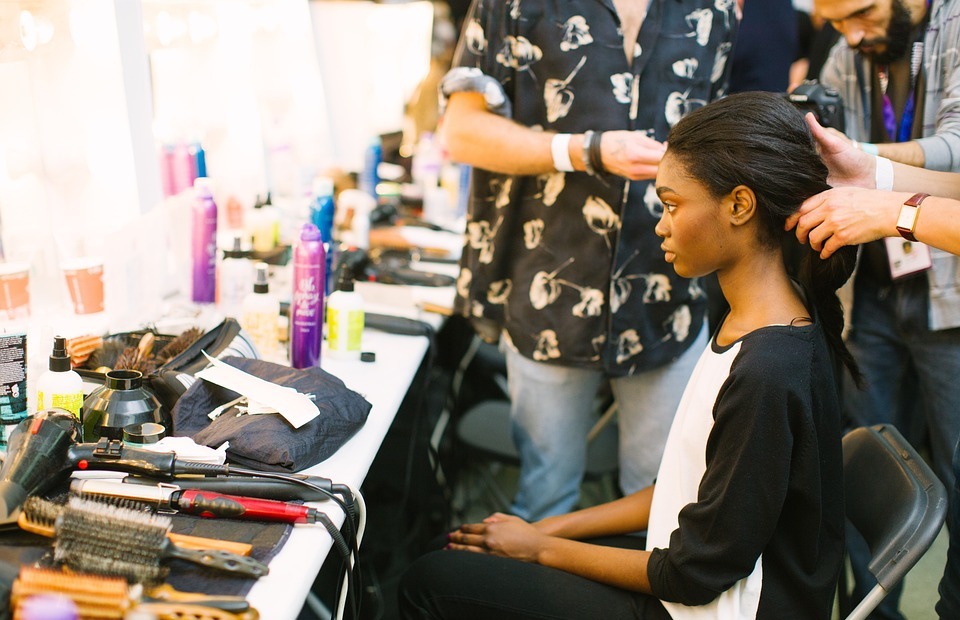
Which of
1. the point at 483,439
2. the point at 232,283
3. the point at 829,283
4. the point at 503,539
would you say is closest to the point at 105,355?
the point at 232,283

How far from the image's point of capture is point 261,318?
1651 millimetres

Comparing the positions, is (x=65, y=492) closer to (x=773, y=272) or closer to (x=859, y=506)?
(x=773, y=272)

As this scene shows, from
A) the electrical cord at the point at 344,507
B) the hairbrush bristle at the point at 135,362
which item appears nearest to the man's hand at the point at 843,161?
the electrical cord at the point at 344,507

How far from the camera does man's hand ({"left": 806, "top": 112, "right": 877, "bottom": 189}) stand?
51.6 inches

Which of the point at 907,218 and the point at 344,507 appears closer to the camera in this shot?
the point at 344,507

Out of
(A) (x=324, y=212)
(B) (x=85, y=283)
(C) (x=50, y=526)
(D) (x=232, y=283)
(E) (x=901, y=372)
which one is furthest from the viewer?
Result: (A) (x=324, y=212)

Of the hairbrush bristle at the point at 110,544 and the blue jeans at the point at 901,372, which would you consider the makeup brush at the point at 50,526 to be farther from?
the blue jeans at the point at 901,372

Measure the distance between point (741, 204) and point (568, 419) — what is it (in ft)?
2.35

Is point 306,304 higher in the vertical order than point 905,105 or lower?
lower

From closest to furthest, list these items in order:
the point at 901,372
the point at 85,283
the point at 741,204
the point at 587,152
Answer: the point at 741,204 < the point at 587,152 < the point at 85,283 < the point at 901,372

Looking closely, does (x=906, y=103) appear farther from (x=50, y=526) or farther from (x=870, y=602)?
(x=50, y=526)

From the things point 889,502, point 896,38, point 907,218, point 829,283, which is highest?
point 896,38

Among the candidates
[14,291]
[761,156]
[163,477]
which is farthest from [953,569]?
[14,291]

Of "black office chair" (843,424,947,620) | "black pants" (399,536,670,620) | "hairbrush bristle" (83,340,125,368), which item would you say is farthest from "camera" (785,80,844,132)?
"hairbrush bristle" (83,340,125,368)
